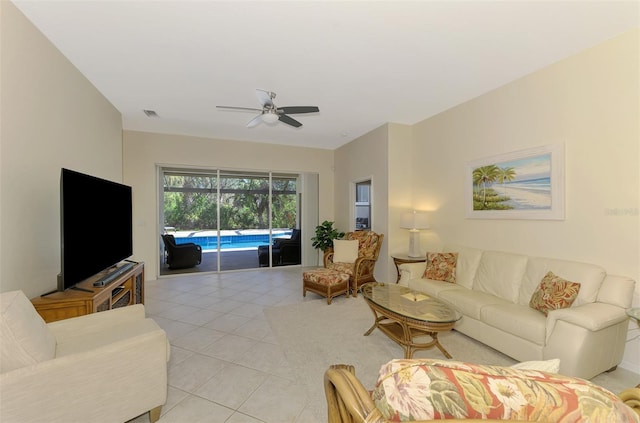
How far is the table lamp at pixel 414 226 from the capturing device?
4.38 m

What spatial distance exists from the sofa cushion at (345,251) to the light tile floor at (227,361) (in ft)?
2.84

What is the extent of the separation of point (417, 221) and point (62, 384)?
424cm

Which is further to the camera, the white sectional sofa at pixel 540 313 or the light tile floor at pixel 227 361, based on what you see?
the white sectional sofa at pixel 540 313

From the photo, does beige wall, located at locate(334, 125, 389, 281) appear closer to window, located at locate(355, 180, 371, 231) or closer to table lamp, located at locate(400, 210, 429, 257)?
window, located at locate(355, 180, 371, 231)

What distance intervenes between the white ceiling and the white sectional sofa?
2.16 meters

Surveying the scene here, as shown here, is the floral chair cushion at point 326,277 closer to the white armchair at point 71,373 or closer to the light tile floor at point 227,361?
the light tile floor at point 227,361

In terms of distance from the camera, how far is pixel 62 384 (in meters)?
1.37

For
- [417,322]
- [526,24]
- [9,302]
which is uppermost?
[526,24]

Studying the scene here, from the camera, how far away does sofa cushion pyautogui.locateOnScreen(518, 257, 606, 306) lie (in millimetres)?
2395

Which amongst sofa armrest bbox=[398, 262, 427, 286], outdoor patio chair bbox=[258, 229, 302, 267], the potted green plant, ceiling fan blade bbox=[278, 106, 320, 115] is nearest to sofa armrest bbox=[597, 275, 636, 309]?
sofa armrest bbox=[398, 262, 427, 286]

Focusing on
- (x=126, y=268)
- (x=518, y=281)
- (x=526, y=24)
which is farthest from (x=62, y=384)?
(x=526, y=24)

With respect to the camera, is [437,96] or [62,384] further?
[437,96]

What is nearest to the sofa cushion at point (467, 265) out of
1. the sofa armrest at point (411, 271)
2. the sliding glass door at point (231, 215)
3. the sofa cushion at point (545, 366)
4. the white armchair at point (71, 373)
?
the sofa armrest at point (411, 271)

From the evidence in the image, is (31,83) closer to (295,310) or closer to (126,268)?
(126,268)
